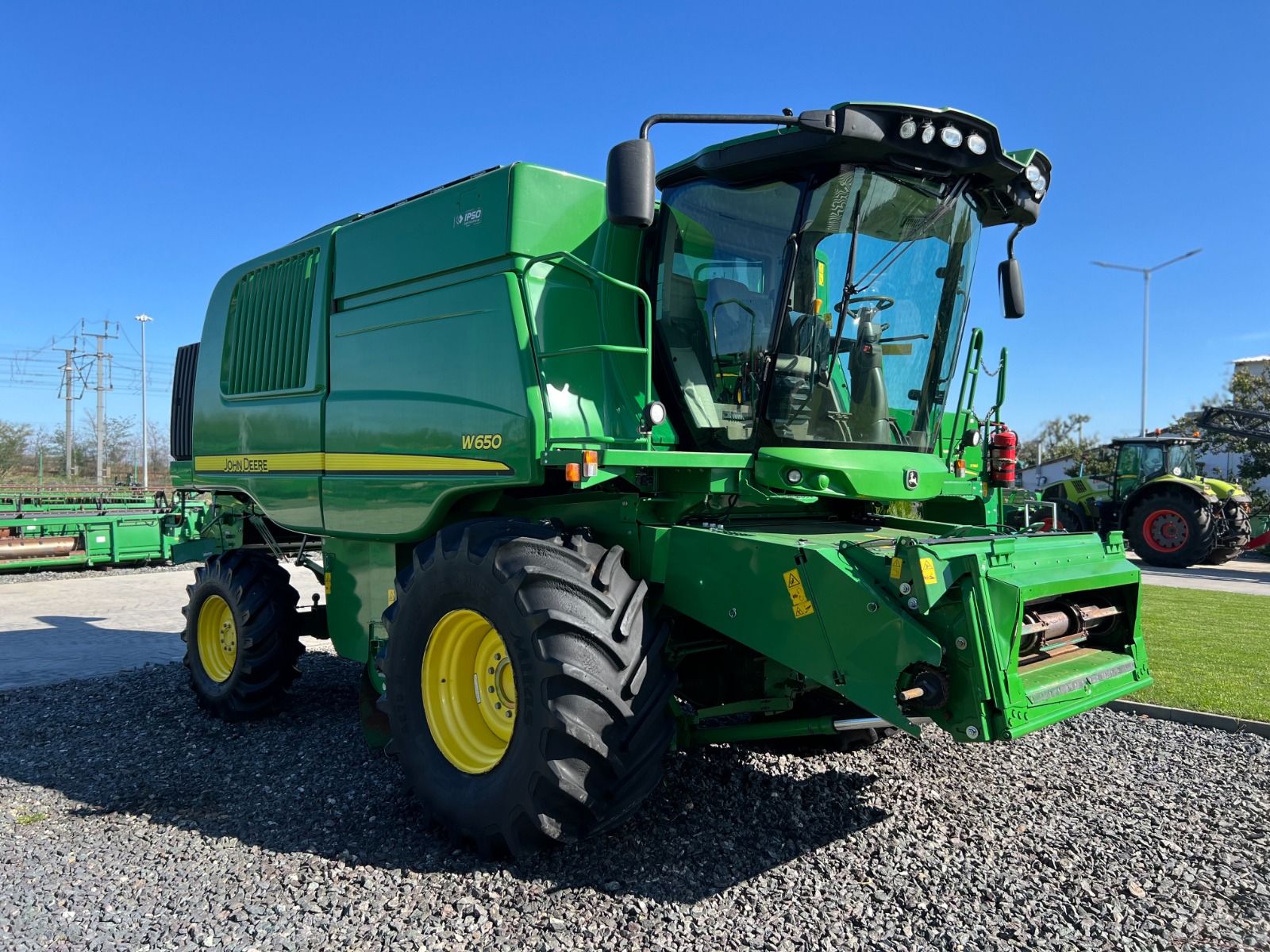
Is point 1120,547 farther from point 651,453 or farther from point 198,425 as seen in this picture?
point 198,425

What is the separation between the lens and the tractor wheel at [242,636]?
559 centimetres

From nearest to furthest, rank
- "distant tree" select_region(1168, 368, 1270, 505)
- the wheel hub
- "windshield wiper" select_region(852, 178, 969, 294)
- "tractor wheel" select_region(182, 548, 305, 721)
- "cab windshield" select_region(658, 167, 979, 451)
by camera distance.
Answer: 1. "cab windshield" select_region(658, 167, 979, 451)
2. "windshield wiper" select_region(852, 178, 969, 294)
3. "tractor wheel" select_region(182, 548, 305, 721)
4. the wheel hub
5. "distant tree" select_region(1168, 368, 1270, 505)

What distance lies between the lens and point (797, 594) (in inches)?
129

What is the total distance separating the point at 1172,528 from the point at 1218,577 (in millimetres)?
1558

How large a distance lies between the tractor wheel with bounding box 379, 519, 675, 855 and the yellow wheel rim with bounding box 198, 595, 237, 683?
243 centimetres

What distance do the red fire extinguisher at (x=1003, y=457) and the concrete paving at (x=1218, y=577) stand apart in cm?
833

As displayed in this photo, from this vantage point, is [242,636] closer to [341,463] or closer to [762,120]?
[341,463]

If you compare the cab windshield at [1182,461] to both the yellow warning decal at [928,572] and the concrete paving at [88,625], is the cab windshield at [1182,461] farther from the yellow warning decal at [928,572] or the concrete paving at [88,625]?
the yellow warning decal at [928,572]

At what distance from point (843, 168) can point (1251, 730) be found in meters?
3.95

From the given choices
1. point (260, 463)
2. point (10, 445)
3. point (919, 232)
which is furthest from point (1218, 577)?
point (10, 445)

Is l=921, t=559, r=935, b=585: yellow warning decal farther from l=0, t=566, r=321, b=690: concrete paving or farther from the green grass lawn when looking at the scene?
l=0, t=566, r=321, b=690: concrete paving

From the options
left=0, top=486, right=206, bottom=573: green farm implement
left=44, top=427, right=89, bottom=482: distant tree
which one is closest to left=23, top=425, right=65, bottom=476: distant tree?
left=44, top=427, right=89, bottom=482: distant tree

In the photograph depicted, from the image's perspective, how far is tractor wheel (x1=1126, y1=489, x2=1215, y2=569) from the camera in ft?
51.6

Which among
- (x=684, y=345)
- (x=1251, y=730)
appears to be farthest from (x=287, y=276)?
(x=1251, y=730)
